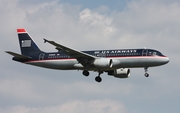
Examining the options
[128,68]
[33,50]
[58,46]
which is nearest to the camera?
[58,46]

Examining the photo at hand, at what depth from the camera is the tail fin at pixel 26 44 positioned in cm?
8412

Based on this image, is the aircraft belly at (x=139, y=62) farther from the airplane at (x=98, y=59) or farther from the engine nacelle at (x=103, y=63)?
the engine nacelle at (x=103, y=63)

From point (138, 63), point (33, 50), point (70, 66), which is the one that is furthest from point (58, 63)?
point (138, 63)

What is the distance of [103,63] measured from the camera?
74.1 metres

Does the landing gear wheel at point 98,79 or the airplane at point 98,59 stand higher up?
the airplane at point 98,59

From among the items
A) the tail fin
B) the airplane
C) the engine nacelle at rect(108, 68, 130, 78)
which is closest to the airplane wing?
the airplane

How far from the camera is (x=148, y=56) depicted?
241 feet

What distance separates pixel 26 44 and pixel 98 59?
53.8 ft

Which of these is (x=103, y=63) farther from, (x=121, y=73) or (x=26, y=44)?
(x=26, y=44)

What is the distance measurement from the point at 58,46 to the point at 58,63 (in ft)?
20.7

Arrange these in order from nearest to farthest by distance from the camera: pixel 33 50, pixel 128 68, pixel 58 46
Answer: pixel 58 46 → pixel 128 68 → pixel 33 50

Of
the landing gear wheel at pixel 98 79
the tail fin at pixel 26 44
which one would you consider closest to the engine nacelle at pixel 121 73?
the landing gear wheel at pixel 98 79

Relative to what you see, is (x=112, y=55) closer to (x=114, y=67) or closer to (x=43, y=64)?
(x=114, y=67)

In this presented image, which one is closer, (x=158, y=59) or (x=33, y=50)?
(x=158, y=59)
